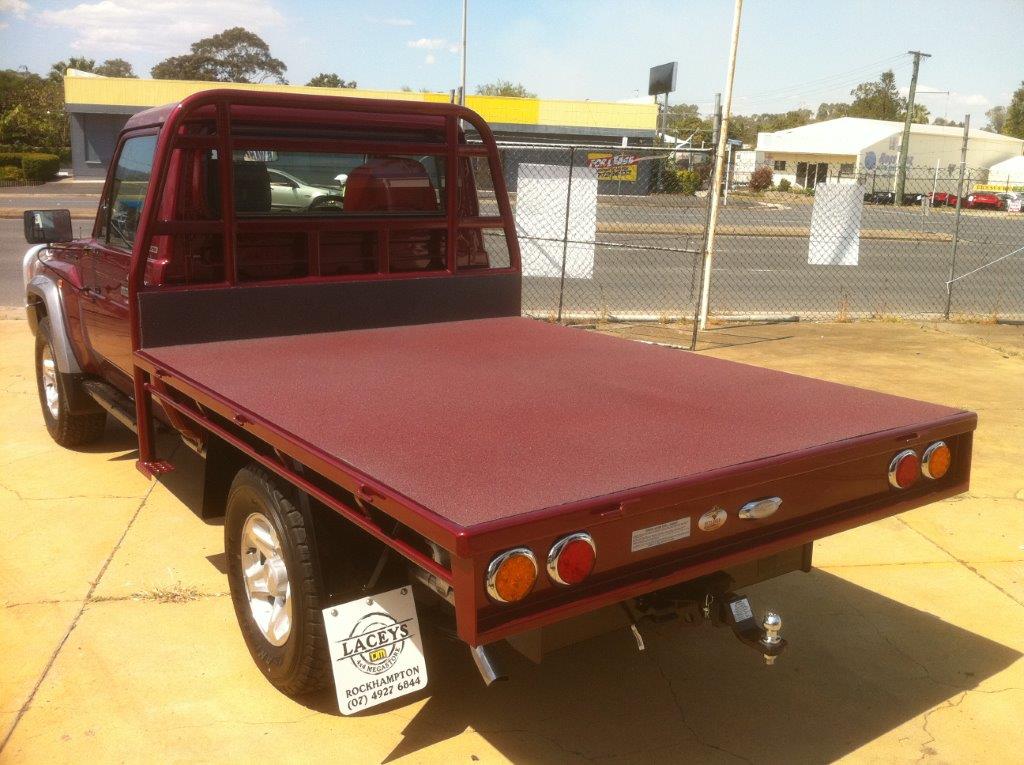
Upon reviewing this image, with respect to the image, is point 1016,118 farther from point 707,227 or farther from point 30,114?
point 707,227

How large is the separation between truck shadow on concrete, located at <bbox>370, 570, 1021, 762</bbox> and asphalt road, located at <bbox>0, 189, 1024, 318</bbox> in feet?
17.2

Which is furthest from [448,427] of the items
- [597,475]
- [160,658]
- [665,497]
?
[160,658]

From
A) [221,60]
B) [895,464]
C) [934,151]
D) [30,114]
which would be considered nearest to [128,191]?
[895,464]

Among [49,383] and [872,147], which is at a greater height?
[872,147]

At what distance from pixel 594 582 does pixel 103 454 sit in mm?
4702

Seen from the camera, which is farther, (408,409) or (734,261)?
(734,261)

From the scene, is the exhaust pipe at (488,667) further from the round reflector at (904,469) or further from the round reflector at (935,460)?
the round reflector at (935,460)

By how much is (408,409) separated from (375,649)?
0.80 meters

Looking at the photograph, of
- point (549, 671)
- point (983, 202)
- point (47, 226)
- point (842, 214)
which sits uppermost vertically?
point (983, 202)

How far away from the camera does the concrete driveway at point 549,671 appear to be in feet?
10.7

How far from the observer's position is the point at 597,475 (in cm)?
263

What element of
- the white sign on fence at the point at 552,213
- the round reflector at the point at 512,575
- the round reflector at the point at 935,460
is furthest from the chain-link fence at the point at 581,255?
the round reflector at the point at 512,575

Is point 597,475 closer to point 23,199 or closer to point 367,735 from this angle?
point 367,735

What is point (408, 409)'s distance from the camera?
3.30 m
